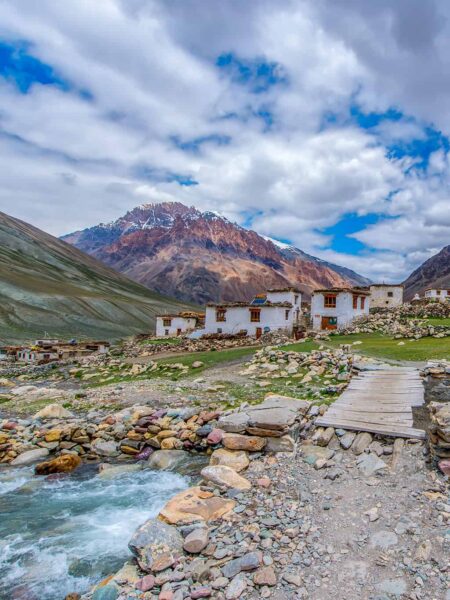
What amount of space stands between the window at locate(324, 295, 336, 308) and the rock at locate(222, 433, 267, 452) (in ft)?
131

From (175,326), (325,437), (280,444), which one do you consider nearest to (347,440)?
(325,437)

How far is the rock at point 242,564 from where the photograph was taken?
6.47 m

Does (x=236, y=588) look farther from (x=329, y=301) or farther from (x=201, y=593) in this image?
(x=329, y=301)

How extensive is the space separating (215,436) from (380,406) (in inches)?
222

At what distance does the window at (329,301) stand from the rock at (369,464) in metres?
41.3

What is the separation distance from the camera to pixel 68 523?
426 inches

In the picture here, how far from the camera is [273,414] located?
1250 cm

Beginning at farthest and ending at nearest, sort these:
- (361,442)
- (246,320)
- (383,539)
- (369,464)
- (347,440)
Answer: (246,320), (347,440), (361,442), (369,464), (383,539)

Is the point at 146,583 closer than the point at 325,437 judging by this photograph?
Yes

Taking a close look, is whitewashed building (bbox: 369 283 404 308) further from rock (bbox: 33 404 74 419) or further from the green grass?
rock (bbox: 33 404 74 419)

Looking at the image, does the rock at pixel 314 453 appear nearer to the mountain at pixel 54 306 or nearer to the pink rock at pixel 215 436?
the pink rock at pixel 215 436

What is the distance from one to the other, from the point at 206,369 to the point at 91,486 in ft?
56.2

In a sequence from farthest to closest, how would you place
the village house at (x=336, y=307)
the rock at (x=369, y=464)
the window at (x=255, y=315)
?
1. the window at (x=255, y=315)
2. the village house at (x=336, y=307)
3. the rock at (x=369, y=464)

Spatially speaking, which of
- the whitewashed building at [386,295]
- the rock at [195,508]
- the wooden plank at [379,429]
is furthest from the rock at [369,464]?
the whitewashed building at [386,295]
